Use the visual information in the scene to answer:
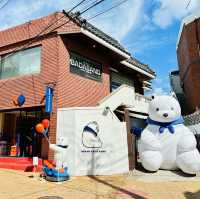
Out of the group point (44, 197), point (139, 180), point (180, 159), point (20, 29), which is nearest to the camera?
point (44, 197)

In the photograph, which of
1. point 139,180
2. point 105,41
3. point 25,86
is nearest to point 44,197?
point 139,180

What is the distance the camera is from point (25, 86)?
14125 mm

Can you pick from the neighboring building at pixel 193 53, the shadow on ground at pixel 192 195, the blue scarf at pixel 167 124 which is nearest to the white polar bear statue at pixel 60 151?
the blue scarf at pixel 167 124

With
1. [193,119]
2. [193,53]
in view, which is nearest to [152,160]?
[193,119]

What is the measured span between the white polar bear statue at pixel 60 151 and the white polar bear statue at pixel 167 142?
3548 mm

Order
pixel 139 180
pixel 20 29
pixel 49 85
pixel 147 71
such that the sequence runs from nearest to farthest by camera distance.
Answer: pixel 139 180
pixel 49 85
pixel 20 29
pixel 147 71

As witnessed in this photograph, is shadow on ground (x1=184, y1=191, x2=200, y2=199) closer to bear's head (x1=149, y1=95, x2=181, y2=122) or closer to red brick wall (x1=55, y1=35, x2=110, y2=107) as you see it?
bear's head (x1=149, y1=95, x2=181, y2=122)

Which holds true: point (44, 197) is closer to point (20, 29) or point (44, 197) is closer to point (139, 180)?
point (139, 180)

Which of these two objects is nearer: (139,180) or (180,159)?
(139,180)

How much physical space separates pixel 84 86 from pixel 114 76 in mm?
4519

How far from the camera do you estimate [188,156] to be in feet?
38.0

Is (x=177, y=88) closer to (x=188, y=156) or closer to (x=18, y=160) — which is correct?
(x=188, y=156)

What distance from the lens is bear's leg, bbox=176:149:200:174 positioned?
37.1 feet

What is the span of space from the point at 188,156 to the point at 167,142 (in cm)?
120
